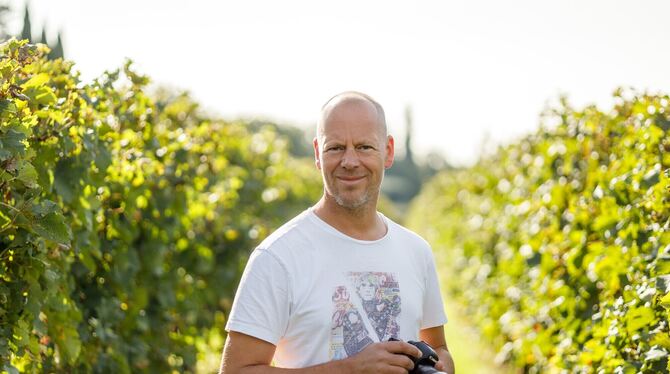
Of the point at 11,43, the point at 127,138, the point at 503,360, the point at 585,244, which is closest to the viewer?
the point at 11,43

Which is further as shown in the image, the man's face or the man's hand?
the man's face

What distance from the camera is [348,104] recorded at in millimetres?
2879

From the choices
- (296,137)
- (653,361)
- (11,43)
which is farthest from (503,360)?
(296,137)

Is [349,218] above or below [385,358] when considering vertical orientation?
above

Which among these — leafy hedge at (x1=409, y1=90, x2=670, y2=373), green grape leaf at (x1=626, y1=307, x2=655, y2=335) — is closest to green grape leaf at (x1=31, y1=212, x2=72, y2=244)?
leafy hedge at (x1=409, y1=90, x2=670, y2=373)

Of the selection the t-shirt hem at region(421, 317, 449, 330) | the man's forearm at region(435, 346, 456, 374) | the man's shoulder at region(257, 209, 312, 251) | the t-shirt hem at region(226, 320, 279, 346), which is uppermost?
the man's shoulder at region(257, 209, 312, 251)

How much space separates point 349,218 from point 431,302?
49 centimetres

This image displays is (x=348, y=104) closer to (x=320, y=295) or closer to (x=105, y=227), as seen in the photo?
(x=320, y=295)

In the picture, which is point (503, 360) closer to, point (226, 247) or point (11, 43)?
point (226, 247)

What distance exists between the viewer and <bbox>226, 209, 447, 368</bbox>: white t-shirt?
266cm

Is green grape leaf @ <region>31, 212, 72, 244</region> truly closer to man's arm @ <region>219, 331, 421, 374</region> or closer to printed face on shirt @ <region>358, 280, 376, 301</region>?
man's arm @ <region>219, 331, 421, 374</region>

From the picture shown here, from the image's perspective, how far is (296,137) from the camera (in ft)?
236

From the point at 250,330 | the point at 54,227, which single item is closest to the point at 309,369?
the point at 250,330

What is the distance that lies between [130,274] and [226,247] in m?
2.75
